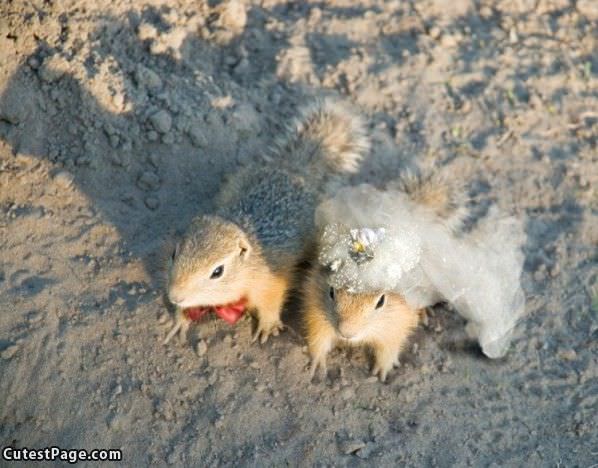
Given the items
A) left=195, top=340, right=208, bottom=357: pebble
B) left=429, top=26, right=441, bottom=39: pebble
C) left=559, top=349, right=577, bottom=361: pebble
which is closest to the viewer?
left=195, top=340, right=208, bottom=357: pebble

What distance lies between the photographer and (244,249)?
4715mm

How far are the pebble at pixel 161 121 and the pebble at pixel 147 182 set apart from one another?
0.34m

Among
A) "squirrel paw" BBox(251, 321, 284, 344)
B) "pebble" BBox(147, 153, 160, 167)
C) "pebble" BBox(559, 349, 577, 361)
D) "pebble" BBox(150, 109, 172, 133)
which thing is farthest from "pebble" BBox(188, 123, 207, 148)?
"pebble" BBox(559, 349, 577, 361)

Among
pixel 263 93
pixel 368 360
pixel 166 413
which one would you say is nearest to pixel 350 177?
pixel 263 93

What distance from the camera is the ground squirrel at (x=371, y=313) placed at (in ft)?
14.4

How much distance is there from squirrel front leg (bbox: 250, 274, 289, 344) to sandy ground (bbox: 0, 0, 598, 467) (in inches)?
3.6

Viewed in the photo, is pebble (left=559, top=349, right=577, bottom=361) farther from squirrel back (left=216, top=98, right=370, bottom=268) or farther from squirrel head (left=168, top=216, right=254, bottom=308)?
squirrel head (left=168, top=216, right=254, bottom=308)

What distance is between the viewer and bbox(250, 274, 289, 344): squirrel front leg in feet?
16.1

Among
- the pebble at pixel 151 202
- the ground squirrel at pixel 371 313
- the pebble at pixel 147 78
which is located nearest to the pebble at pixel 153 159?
the pebble at pixel 151 202

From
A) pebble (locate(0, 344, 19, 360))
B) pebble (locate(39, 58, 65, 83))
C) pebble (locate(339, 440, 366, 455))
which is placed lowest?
pebble (locate(339, 440, 366, 455))

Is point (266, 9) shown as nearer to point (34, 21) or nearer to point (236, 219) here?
point (34, 21)

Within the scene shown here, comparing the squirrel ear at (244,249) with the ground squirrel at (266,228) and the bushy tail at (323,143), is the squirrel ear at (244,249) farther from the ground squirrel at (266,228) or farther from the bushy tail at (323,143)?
the bushy tail at (323,143)

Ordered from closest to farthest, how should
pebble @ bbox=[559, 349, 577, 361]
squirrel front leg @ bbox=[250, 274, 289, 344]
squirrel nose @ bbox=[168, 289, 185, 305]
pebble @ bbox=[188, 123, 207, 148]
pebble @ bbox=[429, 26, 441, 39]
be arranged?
squirrel nose @ bbox=[168, 289, 185, 305], squirrel front leg @ bbox=[250, 274, 289, 344], pebble @ bbox=[559, 349, 577, 361], pebble @ bbox=[188, 123, 207, 148], pebble @ bbox=[429, 26, 441, 39]

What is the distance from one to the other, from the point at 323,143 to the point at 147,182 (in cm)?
128
